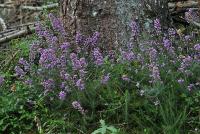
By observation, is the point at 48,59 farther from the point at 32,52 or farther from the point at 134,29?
the point at 134,29

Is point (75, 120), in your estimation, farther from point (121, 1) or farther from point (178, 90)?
point (121, 1)

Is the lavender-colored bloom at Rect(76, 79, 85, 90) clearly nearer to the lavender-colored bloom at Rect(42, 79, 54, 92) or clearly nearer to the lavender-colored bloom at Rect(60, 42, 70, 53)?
the lavender-colored bloom at Rect(42, 79, 54, 92)

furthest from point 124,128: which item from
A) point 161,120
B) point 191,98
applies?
point 191,98

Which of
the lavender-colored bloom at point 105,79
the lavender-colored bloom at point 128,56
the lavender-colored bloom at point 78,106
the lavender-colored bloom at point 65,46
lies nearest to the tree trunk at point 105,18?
the lavender-colored bloom at point 65,46

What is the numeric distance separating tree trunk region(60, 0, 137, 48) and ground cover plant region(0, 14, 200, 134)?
27 centimetres

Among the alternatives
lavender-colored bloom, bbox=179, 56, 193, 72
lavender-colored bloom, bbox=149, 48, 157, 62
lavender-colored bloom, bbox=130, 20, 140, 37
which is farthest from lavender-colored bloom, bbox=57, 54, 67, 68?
lavender-colored bloom, bbox=179, 56, 193, 72

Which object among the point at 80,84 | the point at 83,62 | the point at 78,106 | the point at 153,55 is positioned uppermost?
the point at 153,55

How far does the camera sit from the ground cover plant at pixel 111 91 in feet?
11.6

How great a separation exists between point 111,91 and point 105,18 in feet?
3.67

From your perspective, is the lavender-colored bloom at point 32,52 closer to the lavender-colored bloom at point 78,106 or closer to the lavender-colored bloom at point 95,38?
the lavender-colored bloom at point 95,38

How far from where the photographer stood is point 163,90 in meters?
3.56

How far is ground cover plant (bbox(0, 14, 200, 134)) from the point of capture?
11.6ft

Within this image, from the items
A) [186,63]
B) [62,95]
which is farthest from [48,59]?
[186,63]

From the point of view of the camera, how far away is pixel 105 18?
4715 mm
